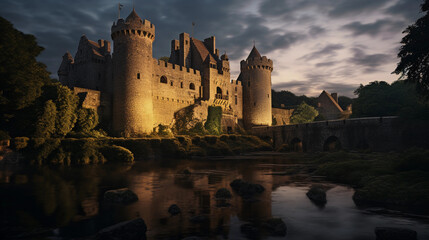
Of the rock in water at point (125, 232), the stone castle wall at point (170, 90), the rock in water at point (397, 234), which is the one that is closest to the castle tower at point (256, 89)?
the stone castle wall at point (170, 90)

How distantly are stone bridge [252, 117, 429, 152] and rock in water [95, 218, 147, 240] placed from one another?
28776mm

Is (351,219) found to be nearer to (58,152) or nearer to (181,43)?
(58,152)

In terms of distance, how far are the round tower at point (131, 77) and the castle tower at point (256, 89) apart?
28.3 metres

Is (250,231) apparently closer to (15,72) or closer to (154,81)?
(15,72)

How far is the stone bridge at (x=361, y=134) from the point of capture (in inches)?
1192

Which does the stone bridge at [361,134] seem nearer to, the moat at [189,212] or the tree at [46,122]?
the moat at [189,212]

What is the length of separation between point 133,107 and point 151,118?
11.8ft

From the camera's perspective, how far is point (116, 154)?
29922 millimetres

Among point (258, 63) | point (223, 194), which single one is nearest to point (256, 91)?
point (258, 63)

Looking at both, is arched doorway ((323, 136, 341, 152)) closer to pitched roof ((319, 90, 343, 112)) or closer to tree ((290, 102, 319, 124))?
tree ((290, 102, 319, 124))

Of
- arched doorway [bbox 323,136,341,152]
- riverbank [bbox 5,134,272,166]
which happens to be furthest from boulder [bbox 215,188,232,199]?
arched doorway [bbox 323,136,341,152]

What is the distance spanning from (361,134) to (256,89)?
3261 centimetres

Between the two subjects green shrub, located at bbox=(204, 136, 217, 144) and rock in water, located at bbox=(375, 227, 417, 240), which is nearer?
rock in water, located at bbox=(375, 227, 417, 240)

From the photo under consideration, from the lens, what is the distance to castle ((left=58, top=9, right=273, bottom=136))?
136ft
